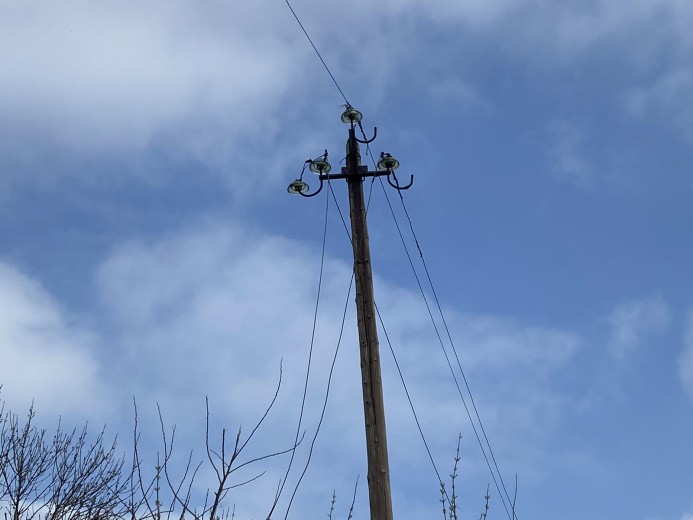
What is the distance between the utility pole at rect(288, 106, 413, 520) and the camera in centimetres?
631

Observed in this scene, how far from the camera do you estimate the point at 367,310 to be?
7.04 meters

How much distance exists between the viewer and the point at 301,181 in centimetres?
809

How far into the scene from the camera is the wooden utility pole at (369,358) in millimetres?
6277

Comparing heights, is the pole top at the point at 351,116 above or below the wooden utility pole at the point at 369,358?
above

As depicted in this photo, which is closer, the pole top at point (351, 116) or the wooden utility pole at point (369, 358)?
the wooden utility pole at point (369, 358)

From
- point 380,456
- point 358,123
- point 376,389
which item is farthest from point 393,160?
point 380,456

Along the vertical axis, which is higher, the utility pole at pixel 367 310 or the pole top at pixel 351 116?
the pole top at pixel 351 116

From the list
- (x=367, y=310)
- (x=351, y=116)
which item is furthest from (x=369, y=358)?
(x=351, y=116)

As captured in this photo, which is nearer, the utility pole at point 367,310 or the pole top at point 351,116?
the utility pole at point 367,310

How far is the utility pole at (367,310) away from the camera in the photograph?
20.7 ft

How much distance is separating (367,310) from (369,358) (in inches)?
17.8

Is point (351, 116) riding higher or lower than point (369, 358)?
higher

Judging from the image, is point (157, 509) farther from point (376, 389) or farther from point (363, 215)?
point (363, 215)

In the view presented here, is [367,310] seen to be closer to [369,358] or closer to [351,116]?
[369,358]
